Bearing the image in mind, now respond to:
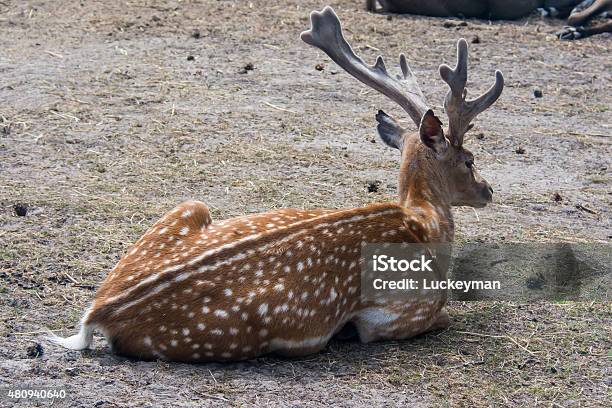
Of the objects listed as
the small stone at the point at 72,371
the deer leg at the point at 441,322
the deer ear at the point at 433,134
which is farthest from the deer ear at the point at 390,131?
the small stone at the point at 72,371

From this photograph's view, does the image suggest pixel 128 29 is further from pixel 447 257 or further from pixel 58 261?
pixel 447 257

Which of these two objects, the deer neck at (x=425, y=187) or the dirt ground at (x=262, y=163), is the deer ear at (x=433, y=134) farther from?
the dirt ground at (x=262, y=163)

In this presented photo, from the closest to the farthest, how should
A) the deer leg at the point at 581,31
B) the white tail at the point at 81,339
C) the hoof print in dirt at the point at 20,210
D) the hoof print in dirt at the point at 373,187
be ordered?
the white tail at the point at 81,339 < the hoof print in dirt at the point at 20,210 < the hoof print in dirt at the point at 373,187 < the deer leg at the point at 581,31

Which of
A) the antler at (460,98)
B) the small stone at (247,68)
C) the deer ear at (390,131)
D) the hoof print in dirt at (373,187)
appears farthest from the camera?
the small stone at (247,68)

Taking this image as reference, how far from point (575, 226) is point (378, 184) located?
56.2 inches

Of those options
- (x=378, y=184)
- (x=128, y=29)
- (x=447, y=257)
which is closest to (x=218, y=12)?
(x=128, y=29)

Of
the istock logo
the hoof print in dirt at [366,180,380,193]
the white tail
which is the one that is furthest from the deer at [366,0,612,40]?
the white tail

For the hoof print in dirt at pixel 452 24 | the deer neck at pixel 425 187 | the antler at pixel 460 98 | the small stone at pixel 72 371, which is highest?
the hoof print in dirt at pixel 452 24

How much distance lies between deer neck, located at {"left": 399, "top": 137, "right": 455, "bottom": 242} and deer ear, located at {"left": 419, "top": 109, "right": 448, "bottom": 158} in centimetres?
7

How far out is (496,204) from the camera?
7.50m

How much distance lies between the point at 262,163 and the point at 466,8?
201 inches
